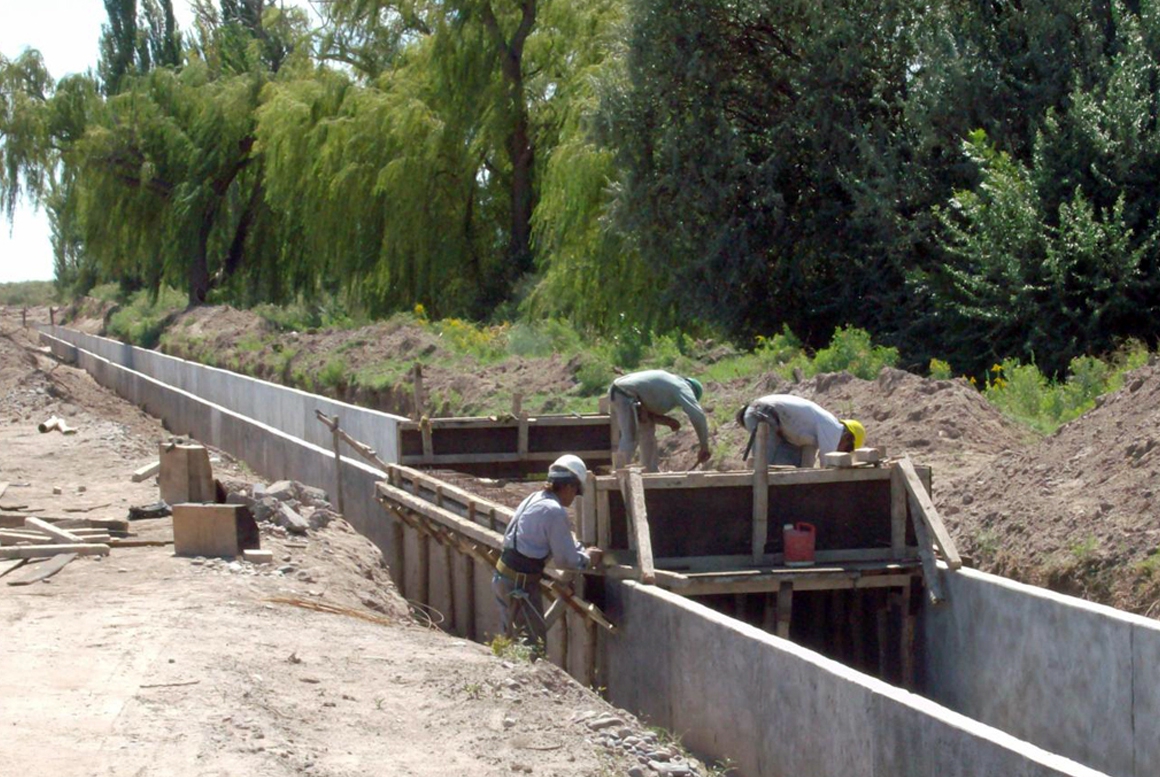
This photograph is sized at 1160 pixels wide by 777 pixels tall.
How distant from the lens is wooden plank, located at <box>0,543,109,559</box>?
11.6m

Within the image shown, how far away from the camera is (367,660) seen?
8469mm

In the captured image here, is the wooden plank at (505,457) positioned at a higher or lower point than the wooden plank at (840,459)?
lower

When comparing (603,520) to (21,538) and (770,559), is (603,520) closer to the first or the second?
(770,559)

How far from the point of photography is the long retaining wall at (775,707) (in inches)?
213

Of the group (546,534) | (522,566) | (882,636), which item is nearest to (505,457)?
(522,566)

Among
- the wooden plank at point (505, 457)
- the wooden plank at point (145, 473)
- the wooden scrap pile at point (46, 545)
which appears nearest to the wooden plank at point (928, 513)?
the wooden plank at point (505, 457)

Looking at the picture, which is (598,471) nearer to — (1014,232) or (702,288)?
(1014,232)

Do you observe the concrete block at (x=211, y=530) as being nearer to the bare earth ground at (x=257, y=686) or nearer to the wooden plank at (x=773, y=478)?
the bare earth ground at (x=257, y=686)

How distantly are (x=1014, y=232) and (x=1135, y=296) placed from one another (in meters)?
1.57

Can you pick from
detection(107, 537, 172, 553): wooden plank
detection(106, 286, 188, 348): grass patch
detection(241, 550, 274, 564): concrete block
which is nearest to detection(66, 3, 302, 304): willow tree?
detection(106, 286, 188, 348): grass patch

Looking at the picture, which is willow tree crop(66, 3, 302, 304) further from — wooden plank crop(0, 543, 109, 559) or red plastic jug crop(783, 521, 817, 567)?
red plastic jug crop(783, 521, 817, 567)

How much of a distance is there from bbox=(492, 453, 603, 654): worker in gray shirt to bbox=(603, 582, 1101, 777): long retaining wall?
1.46 feet

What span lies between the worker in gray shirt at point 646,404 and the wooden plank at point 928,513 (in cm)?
250

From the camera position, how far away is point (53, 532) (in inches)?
487
